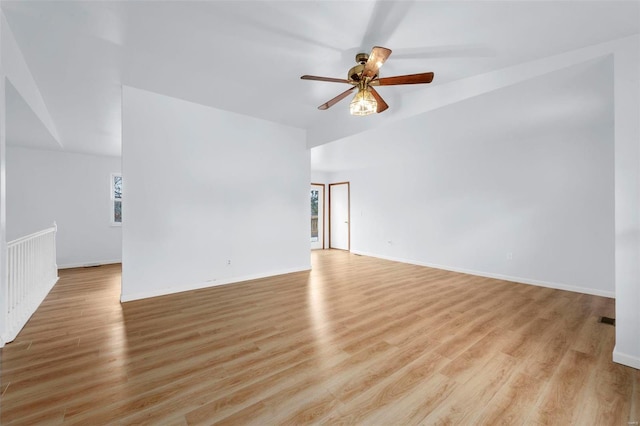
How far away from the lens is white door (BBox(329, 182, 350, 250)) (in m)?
7.77

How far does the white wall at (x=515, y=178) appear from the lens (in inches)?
122

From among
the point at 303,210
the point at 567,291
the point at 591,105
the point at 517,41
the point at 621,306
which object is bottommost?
the point at 567,291

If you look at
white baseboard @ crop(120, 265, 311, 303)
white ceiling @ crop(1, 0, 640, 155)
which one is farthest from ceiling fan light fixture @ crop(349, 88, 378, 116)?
white baseboard @ crop(120, 265, 311, 303)

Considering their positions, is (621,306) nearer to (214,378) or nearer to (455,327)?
(455,327)

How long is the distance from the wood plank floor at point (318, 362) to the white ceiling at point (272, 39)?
8.47 feet

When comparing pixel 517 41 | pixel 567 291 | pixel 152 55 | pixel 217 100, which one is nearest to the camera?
pixel 517 41

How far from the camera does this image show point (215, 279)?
400cm

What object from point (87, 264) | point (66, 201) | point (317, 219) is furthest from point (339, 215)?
point (66, 201)

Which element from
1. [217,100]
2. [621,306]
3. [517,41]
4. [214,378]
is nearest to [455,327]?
[621,306]

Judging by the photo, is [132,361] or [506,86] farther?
[506,86]

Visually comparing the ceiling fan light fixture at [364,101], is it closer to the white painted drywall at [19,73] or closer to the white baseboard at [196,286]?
the white painted drywall at [19,73]

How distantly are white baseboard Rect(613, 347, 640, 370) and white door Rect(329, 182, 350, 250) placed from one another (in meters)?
5.83

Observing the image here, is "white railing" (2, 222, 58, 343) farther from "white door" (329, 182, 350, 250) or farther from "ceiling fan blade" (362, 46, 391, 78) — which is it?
"white door" (329, 182, 350, 250)

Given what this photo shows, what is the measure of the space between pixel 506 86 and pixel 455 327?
8.09 ft
